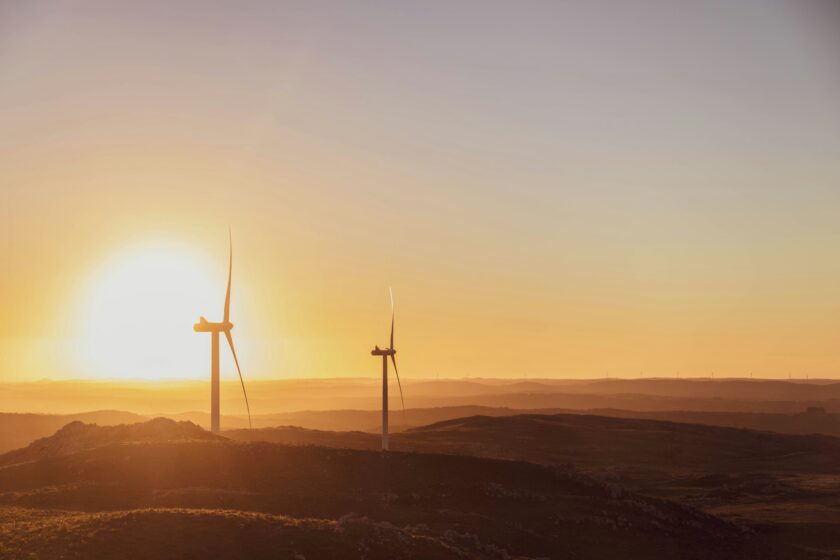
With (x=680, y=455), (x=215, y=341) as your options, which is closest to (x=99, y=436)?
(x=215, y=341)

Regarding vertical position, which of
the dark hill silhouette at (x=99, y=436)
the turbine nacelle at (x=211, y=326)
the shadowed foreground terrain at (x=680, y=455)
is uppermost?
the turbine nacelle at (x=211, y=326)

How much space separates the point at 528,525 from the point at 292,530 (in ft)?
44.5

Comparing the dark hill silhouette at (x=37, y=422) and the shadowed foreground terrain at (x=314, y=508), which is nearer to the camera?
the shadowed foreground terrain at (x=314, y=508)

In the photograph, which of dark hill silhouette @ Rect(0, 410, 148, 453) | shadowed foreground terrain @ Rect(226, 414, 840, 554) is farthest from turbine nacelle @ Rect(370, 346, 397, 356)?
dark hill silhouette @ Rect(0, 410, 148, 453)

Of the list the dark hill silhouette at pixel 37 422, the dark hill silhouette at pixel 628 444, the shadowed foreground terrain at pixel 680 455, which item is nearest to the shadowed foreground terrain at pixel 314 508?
the shadowed foreground terrain at pixel 680 455

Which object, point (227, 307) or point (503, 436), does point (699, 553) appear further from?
point (503, 436)

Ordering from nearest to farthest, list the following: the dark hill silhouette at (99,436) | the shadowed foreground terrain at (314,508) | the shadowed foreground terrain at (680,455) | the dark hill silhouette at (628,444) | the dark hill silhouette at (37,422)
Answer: the shadowed foreground terrain at (314,508) < the dark hill silhouette at (99,436) < the shadowed foreground terrain at (680,455) < the dark hill silhouette at (628,444) < the dark hill silhouette at (37,422)

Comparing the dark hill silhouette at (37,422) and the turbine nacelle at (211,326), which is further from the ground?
the turbine nacelle at (211,326)

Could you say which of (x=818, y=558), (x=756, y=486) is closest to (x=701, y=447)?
(x=756, y=486)

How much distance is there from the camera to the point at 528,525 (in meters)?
46.0

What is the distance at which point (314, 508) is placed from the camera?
142 ft

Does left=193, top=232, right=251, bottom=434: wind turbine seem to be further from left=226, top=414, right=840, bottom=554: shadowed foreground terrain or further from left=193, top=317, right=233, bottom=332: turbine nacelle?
left=226, top=414, right=840, bottom=554: shadowed foreground terrain

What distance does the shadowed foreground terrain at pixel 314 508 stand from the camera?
34.7 metres

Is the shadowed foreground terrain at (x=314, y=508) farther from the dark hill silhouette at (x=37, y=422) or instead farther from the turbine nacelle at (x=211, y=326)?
the dark hill silhouette at (x=37, y=422)
